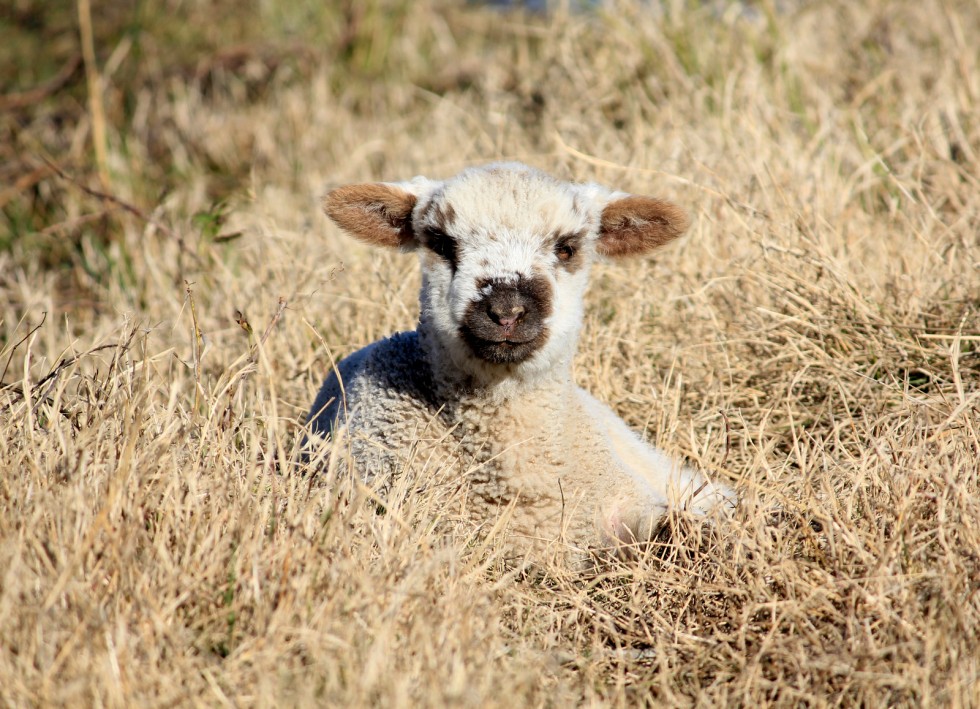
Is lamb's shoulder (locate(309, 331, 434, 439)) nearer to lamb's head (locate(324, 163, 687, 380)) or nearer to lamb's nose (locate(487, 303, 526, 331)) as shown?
lamb's head (locate(324, 163, 687, 380))

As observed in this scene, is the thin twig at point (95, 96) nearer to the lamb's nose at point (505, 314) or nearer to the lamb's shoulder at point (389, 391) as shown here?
the lamb's shoulder at point (389, 391)

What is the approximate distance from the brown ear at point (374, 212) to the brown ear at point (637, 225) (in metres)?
0.80

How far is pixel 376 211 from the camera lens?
13.7ft

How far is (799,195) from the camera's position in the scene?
543 cm

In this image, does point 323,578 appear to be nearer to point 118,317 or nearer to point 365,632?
point 365,632

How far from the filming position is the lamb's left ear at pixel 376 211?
405cm

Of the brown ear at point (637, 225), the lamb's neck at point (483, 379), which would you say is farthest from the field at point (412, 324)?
the brown ear at point (637, 225)

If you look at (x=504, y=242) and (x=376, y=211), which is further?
(x=376, y=211)

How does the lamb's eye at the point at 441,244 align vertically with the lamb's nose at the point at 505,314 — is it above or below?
above

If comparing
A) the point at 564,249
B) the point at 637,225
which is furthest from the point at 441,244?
the point at 637,225

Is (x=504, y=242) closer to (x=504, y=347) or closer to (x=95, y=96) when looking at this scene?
(x=504, y=347)

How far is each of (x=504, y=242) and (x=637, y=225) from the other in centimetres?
70

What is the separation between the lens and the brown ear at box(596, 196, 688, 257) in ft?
13.4

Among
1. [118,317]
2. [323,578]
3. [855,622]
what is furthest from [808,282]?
[118,317]
